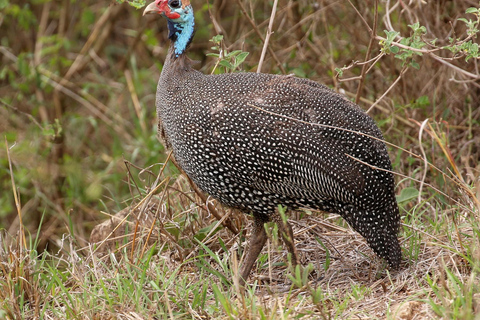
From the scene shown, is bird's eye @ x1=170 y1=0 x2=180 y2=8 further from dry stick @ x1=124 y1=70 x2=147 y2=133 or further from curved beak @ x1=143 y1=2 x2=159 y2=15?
dry stick @ x1=124 y1=70 x2=147 y2=133

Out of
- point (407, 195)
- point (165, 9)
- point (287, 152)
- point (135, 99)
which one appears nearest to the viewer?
point (287, 152)

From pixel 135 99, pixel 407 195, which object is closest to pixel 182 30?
pixel 407 195

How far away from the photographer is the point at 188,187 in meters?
4.20

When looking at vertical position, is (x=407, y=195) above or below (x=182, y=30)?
below

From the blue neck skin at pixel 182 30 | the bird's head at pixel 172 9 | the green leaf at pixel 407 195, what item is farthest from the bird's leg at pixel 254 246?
the bird's head at pixel 172 9

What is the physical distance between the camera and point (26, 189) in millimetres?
6457

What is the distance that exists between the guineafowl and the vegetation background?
0.22 metres

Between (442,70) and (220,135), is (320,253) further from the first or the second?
(442,70)

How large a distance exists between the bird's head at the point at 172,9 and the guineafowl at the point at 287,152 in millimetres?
499

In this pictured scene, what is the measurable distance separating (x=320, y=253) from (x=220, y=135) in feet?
3.32

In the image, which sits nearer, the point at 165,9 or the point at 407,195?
the point at 165,9

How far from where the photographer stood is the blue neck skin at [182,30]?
12.2 feet

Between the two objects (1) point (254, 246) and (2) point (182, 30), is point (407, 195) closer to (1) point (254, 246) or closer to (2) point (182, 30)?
(1) point (254, 246)

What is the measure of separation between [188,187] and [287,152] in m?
1.22
